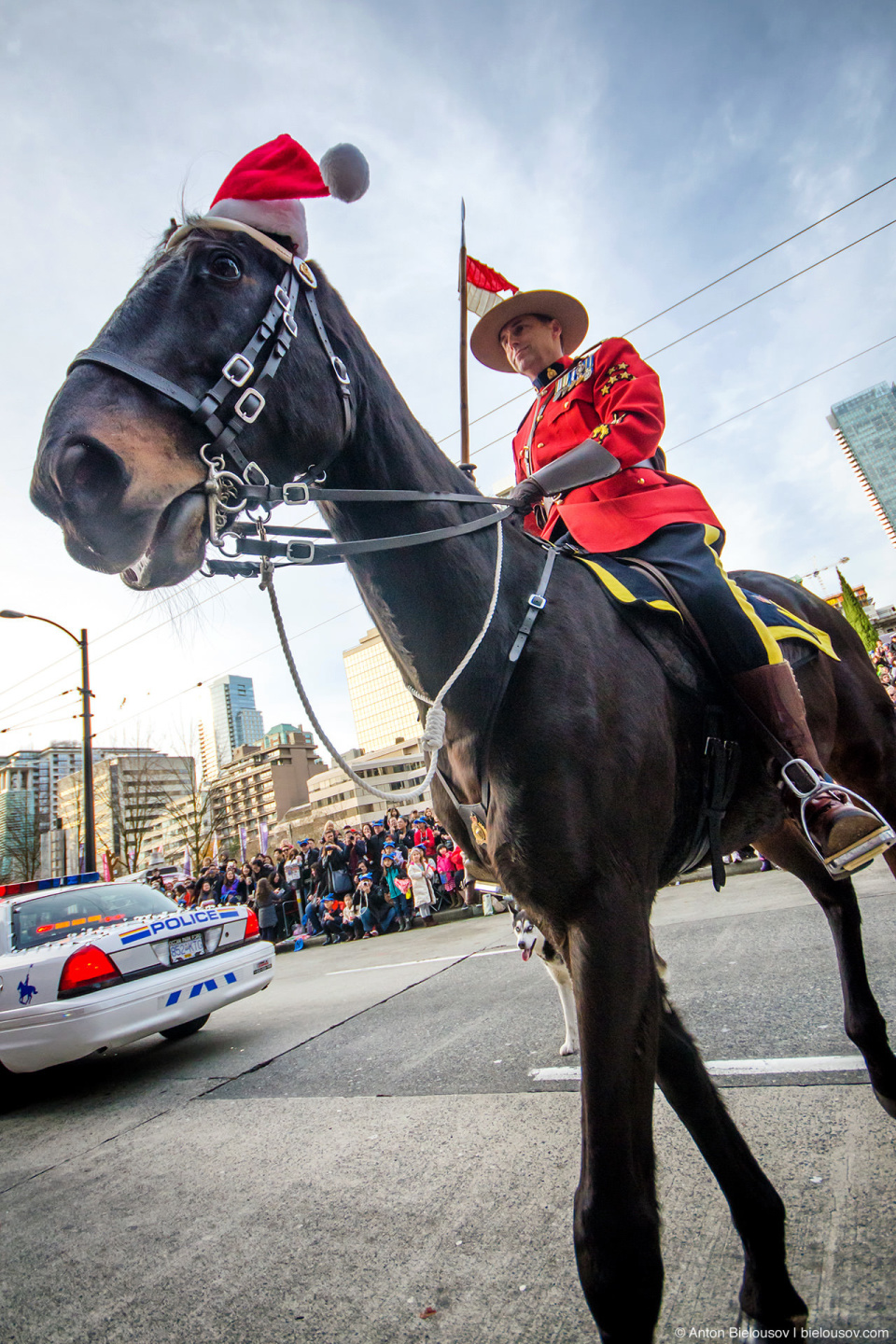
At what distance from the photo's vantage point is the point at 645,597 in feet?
7.12

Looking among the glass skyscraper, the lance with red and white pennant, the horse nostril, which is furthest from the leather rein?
the glass skyscraper

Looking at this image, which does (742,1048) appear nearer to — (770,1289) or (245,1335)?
(770,1289)

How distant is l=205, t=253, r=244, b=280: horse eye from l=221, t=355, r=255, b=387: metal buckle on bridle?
25cm

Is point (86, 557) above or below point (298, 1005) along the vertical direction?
above

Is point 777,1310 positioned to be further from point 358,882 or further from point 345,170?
point 358,882

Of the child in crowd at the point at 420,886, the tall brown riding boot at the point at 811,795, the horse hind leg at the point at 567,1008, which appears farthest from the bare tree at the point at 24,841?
the tall brown riding boot at the point at 811,795

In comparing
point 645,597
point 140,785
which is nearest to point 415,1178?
point 645,597

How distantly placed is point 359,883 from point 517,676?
1280cm

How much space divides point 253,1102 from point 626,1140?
3586mm

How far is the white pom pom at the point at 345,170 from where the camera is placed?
194 centimetres

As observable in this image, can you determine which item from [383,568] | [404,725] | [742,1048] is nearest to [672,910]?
[742,1048]

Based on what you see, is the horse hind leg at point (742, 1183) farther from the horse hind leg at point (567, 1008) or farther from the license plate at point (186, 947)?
the license plate at point (186, 947)

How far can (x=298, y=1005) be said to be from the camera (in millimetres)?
7082

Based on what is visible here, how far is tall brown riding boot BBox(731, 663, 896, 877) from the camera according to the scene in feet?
6.52
